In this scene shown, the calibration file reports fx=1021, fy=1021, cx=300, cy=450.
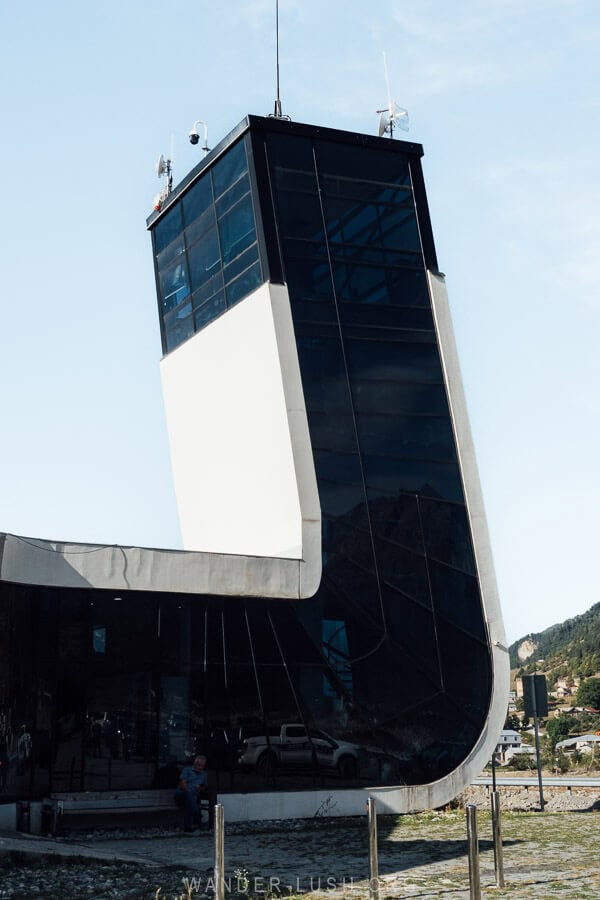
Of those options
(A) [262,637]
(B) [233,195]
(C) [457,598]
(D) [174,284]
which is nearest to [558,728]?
(C) [457,598]

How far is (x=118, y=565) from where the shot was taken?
821 inches

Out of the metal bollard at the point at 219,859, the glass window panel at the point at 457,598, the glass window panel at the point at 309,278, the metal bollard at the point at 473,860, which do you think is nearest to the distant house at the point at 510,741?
the glass window panel at the point at 457,598

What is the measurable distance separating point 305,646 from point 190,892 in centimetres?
1063

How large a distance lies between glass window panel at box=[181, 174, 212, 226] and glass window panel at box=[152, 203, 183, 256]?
0.40 m

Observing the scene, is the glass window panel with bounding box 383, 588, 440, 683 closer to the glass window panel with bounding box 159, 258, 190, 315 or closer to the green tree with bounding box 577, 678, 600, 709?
the glass window panel with bounding box 159, 258, 190, 315

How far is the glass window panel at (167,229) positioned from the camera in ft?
92.7

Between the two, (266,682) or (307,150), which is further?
(307,150)

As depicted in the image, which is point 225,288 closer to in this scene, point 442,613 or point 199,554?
point 199,554

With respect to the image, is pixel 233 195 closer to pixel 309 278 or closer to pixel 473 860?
pixel 309 278

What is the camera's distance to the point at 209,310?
27.1 metres

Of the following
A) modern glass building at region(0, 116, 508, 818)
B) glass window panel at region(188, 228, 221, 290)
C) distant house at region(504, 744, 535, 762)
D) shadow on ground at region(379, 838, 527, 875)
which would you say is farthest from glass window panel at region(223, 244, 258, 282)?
distant house at region(504, 744, 535, 762)

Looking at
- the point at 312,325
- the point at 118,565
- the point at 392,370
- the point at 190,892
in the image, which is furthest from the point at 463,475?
the point at 190,892

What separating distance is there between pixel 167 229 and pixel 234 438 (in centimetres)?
691

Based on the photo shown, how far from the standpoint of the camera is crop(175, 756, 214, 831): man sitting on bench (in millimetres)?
19547
